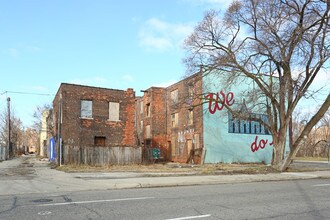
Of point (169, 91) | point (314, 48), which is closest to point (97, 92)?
point (169, 91)

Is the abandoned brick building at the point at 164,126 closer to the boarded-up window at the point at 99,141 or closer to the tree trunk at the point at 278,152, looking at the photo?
the boarded-up window at the point at 99,141

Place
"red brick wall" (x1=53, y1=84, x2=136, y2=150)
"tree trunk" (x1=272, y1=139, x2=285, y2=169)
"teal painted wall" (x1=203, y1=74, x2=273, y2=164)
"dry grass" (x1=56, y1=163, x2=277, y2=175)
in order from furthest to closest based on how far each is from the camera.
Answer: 1. "teal painted wall" (x1=203, y1=74, x2=273, y2=164)
2. "red brick wall" (x1=53, y1=84, x2=136, y2=150)
3. "tree trunk" (x1=272, y1=139, x2=285, y2=169)
4. "dry grass" (x1=56, y1=163, x2=277, y2=175)

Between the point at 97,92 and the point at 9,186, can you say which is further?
the point at 97,92

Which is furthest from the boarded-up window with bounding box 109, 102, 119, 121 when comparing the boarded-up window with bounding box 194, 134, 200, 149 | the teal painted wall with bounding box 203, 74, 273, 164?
the teal painted wall with bounding box 203, 74, 273, 164

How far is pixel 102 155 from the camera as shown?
91.6ft

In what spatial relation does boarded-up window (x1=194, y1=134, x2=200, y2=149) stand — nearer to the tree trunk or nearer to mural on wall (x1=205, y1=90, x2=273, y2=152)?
mural on wall (x1=205, y1=90, x2=273, y2=152)

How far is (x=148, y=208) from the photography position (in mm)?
8555

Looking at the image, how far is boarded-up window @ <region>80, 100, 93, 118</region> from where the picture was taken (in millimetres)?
31372

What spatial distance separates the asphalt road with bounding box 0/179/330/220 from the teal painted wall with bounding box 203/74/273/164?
22684 mm

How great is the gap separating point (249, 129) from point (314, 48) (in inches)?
647

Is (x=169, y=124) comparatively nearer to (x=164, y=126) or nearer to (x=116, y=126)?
(x=164, y=126)

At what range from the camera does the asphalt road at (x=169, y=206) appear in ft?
25.1

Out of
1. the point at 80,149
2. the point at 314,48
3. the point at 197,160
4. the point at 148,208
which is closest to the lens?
the point at 148,208

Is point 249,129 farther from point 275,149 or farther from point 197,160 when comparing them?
point 275,149
